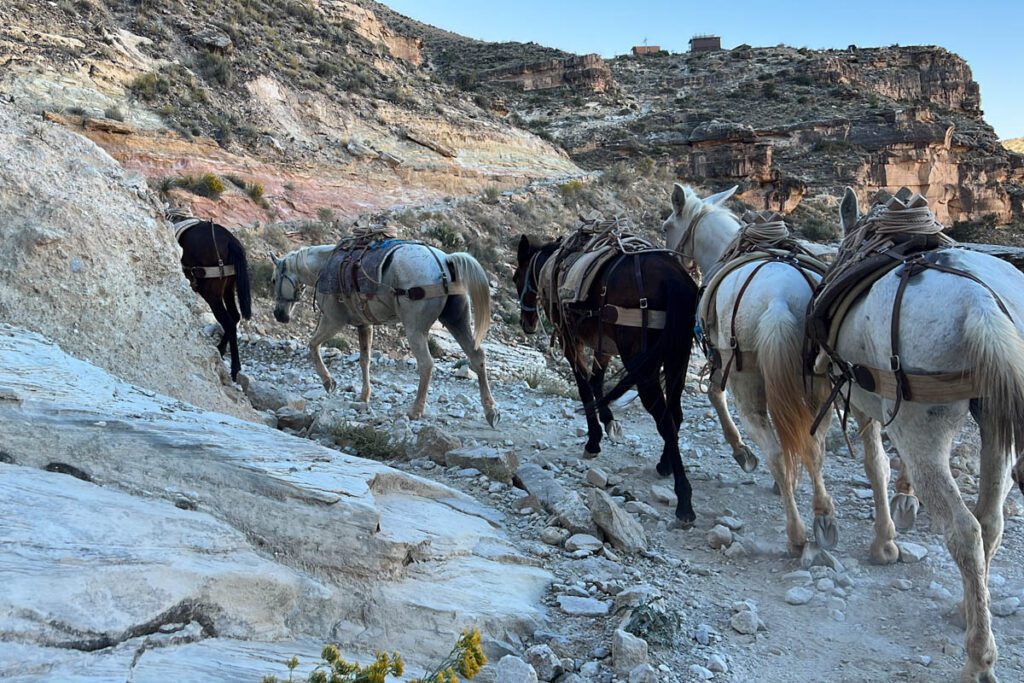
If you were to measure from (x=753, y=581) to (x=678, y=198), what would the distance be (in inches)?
126

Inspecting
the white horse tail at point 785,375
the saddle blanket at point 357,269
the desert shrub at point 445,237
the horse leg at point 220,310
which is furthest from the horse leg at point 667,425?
the desert shrub at point 445,237

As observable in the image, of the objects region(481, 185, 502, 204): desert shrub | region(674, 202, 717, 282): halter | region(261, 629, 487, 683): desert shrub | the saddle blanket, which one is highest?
region(481, 185, 502, 204): desert shrub

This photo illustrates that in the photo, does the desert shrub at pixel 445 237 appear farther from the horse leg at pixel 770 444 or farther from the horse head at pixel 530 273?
the horse leg at pixel 770 444

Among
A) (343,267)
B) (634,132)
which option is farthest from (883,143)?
(343,267)

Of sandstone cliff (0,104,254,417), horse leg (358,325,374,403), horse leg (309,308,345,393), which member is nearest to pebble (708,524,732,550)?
sandstone cliff (0,104,254,417)

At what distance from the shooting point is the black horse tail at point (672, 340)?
5.52 metres

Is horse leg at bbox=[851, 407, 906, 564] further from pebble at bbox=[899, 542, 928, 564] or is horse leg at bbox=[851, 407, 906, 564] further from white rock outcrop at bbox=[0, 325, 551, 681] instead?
white rock outcrop at bbox=[0, 325, 551, 681]

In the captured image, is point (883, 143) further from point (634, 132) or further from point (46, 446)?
point (46, 446)

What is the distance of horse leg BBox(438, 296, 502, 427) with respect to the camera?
7875 millimetres

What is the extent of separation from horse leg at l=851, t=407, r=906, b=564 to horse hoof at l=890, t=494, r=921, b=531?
508 mm

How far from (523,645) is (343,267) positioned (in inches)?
220

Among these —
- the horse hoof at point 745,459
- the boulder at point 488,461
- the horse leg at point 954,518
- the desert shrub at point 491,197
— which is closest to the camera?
the horse leg at point 954,518

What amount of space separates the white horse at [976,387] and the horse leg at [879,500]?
1.22 meters

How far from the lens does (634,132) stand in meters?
42.3
